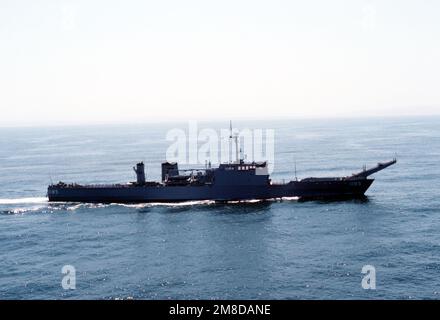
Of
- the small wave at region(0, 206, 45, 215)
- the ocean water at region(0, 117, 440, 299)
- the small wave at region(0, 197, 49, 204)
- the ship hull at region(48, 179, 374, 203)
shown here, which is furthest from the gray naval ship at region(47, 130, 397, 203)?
the small wave at region(0, 197, 49, 204)

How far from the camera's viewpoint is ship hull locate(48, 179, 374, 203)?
66875 millimetres

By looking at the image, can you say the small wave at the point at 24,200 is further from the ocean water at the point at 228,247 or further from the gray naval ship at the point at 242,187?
the gray naval ship at the point at 242,187

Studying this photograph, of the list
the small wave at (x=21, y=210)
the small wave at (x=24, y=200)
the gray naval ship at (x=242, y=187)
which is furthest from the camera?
the small wave at (x=24, y=200)

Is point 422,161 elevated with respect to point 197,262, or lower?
elevated

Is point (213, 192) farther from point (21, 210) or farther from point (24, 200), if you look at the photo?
point (24, 200)

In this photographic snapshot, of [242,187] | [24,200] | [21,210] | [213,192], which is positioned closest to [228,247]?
[242,187]

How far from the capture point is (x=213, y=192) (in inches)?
2675

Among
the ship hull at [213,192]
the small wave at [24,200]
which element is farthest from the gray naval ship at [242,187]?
the small wave at [24,200]

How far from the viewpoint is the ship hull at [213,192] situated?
6688 centimetres

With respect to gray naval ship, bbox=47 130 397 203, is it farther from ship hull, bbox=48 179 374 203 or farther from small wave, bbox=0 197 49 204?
small wave, bbox=0 197 49 204

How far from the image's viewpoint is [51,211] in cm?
6450

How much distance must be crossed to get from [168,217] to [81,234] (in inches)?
487

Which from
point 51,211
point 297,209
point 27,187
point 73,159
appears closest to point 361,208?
point 297,209
